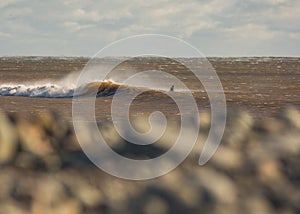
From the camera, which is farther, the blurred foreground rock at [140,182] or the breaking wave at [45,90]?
the breaking wave at [45,90]

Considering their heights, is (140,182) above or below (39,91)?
above

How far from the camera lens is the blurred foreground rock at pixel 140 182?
1.09m

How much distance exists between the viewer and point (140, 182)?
3.72 ft

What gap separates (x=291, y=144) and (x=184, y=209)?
25 cm

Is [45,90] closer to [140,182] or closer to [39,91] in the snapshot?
[39,91]

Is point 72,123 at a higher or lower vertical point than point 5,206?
higher

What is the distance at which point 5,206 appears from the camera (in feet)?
3.53

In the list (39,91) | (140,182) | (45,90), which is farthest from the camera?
(45,90)

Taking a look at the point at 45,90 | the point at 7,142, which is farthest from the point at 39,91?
the point at 7,142

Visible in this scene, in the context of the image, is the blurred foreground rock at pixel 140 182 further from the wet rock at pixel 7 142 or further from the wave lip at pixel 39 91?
the wave lip at pixel 39 91

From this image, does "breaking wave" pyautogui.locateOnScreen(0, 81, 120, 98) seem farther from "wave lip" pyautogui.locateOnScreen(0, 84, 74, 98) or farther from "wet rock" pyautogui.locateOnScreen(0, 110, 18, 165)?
"wet rock" pyautogui.locateOnScreen(0, 110, 18, 165)

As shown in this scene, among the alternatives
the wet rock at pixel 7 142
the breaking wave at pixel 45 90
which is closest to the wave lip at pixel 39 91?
the breaking wave at pixel 45 90

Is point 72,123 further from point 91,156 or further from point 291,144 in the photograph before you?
point 291,144

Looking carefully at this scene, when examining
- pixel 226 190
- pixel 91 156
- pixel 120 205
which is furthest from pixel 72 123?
pixel 226 190
